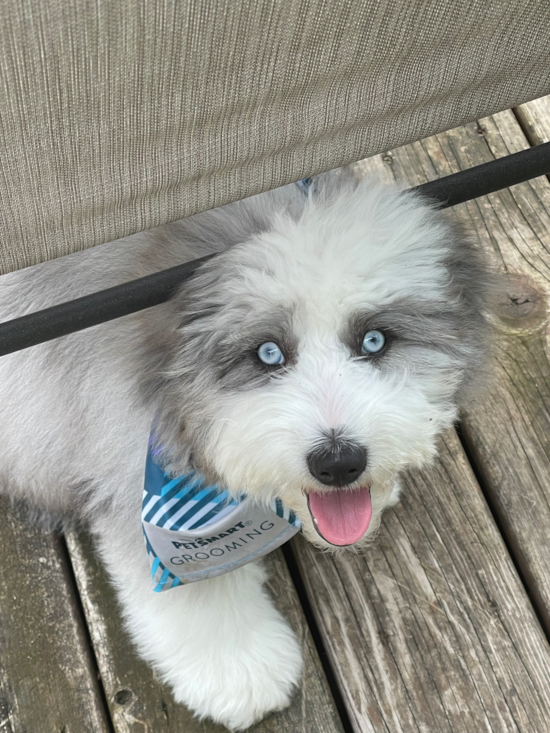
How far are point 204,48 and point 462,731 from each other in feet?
4.46

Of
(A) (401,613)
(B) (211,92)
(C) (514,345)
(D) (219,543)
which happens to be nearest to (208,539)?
(D) (219,543)

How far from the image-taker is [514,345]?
1.85 metres

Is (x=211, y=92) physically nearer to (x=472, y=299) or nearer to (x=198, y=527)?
(x=472, y=299)

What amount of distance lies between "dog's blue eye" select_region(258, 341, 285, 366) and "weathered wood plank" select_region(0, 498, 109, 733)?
892 mm

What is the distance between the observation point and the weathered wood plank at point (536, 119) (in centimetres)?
217

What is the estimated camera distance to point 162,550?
4.37ft

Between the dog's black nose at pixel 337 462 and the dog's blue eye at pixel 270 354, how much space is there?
16 cm

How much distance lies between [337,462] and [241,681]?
0.70m

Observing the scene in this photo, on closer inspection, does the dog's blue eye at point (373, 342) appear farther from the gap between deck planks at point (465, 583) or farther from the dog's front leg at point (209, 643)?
the dog's front leg at point (209, 643)

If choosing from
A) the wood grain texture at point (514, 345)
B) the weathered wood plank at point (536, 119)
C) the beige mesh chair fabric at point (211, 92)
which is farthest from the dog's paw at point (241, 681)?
the weathered wood plank at point (536, 119)

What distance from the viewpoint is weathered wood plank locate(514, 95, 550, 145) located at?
Result: 7.11 ft

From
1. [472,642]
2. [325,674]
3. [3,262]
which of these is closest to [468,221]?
[472,642]

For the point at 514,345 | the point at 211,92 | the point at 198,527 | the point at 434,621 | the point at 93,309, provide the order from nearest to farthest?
the point at 211,92, the point at 93,309, the point at 198,527, the point at 434,621, the point at 514,345

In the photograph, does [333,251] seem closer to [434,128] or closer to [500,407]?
[434,128]
